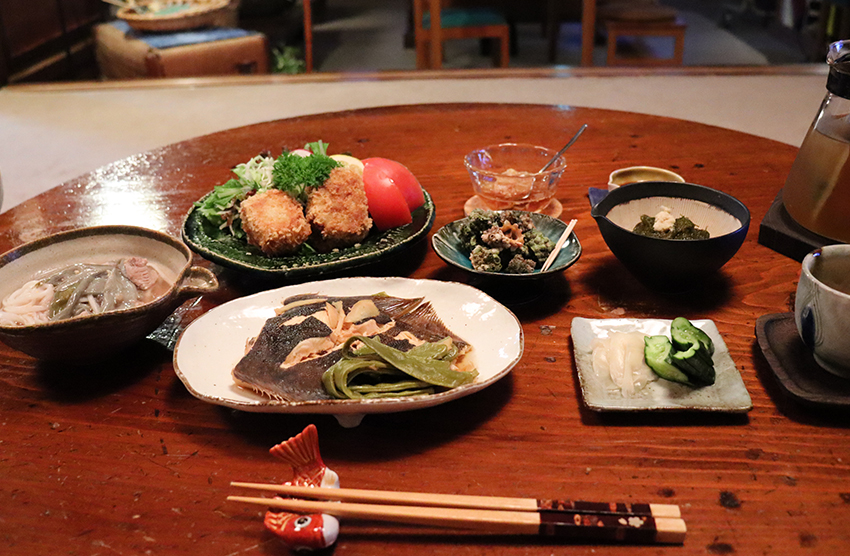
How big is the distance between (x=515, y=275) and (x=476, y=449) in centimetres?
43

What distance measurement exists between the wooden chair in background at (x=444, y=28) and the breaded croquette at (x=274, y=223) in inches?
149

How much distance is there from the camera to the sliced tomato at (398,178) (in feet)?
5.54

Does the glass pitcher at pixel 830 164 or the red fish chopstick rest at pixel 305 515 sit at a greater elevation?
the glass pitcher at pixel 830 164

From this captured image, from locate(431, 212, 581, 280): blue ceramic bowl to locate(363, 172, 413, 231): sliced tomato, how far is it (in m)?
0.16

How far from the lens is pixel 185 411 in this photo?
1179 mm

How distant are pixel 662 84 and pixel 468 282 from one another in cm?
400

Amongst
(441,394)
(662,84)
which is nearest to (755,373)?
(441,394)

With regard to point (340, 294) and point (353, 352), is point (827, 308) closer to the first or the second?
point (353, 352)

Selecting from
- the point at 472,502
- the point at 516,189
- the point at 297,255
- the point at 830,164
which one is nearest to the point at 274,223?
the point at 297,255

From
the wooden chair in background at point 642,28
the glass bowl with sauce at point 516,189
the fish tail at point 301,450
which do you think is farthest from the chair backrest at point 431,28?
the fish tail at point 301,450

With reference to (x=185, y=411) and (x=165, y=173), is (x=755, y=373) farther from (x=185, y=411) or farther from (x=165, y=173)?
(x=165, y=173)

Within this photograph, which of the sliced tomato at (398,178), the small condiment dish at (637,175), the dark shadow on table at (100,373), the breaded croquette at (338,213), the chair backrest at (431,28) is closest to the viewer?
the dark shadow on table at (100,373)

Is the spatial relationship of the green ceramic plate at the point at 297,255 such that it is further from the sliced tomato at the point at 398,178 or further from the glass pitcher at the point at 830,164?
the glass pitcher at the point at 830,164

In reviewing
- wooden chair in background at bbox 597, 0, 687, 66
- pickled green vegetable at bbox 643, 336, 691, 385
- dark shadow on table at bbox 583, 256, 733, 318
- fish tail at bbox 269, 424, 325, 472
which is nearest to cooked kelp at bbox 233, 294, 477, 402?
fish tail at bbox 269, 424, 325, 472
